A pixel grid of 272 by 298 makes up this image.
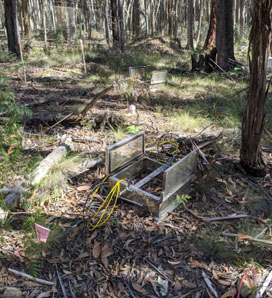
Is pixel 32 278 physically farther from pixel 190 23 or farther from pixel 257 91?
pixel 190 23

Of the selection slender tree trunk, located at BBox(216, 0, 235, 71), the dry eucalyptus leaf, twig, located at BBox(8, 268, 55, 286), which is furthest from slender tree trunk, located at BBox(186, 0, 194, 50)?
twig, located at BBox(8, 268, 55, 286)

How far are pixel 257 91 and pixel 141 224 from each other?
5.73ft

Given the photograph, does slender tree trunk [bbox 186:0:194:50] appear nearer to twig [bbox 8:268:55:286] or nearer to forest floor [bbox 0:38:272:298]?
forest floor [bbox 0:38:272:298]

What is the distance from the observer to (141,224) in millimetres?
2607

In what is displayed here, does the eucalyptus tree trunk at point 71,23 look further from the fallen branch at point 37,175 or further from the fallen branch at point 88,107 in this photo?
the fallen branch at point 37,175

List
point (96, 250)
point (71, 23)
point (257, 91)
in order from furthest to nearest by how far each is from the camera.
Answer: point (71, 23)
point (257, 91)
point (96, 250)

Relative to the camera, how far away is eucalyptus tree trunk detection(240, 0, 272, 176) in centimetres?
261

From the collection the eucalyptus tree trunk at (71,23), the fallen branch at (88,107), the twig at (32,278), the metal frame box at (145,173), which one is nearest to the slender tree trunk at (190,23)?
the eucalyptus tree trunk at (71,23)

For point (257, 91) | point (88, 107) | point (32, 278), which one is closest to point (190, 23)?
point (88, 107)

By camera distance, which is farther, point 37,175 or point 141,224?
point 37,175

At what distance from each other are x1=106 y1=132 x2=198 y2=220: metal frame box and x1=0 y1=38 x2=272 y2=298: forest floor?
105 mm

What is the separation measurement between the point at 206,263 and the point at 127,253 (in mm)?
636

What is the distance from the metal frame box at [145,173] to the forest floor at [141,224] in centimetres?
11

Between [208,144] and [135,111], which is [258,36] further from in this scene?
[135,111]
